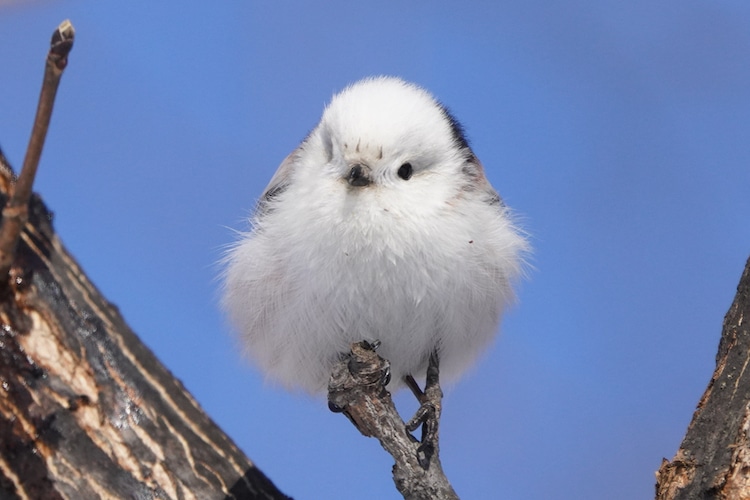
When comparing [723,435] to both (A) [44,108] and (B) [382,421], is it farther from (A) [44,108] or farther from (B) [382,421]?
(A) [44,108]

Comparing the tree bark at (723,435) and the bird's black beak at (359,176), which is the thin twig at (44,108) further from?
the tree bark at (723,435)

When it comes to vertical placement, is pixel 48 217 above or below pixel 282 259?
below

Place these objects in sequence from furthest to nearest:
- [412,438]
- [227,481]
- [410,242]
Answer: [410,242]
[412,438]
[227,481]

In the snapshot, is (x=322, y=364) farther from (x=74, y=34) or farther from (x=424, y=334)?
(x=74, y=34)

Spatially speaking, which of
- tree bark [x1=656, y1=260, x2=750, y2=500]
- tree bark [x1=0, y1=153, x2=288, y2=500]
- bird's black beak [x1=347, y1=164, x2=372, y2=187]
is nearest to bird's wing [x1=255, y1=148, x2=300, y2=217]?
bird's black beak [x1=347, y1=164, x2=372, y2=187]

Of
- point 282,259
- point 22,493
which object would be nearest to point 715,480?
point 282,259

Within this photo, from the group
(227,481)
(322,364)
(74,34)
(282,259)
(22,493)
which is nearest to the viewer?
(74,34)

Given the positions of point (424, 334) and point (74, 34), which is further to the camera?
point (424, 334)

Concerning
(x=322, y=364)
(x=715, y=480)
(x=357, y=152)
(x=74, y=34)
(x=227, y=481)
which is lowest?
(x=227, y=481)
